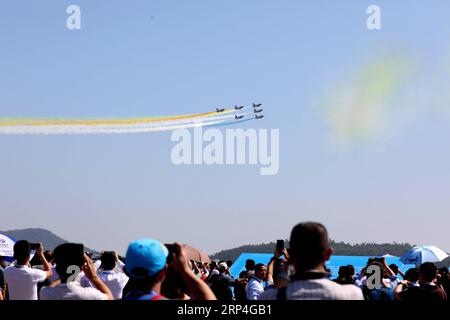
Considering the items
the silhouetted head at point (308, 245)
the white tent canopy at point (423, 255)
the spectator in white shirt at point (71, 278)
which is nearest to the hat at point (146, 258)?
the silhouetted head at point (308, 245)

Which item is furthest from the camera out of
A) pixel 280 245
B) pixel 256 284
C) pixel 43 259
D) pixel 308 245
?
pixel 256 284

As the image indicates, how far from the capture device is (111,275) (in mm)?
10602

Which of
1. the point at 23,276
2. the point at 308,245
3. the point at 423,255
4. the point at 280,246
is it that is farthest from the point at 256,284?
the point at 423,255

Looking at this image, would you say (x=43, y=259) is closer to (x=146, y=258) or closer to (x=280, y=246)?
(x=280, y=246)

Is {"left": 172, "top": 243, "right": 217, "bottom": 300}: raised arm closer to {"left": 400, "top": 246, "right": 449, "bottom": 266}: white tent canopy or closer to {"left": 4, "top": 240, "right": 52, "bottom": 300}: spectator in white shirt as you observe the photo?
{"left": 4, "top": 240, "right": 52, "bottom": 300}: spectator in white shirt

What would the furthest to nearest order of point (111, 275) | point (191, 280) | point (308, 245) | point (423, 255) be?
point (423, 255) → point (111, 275) → point (191, 280) → point (308, 245)

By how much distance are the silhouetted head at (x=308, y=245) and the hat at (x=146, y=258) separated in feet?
3.12

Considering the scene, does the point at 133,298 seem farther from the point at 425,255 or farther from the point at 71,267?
the point at 425,255

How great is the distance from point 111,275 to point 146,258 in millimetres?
5650

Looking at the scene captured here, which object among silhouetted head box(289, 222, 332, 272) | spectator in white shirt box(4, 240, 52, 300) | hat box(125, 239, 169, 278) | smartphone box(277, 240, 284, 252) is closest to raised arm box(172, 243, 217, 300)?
hat box(125, 239, 169, 278)

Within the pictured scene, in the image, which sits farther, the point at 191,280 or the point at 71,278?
the point at 71,278

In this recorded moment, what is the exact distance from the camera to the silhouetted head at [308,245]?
4.91 meters

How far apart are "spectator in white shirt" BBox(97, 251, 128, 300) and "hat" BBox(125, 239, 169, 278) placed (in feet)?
17.5
